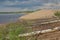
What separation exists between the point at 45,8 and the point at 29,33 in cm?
859

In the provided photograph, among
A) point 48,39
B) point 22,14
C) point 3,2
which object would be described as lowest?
point 22,14

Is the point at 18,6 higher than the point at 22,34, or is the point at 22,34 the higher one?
the point at 22,34

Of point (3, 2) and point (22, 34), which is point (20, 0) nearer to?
point (3, 2)

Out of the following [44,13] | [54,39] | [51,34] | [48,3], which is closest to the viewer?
[54,39]

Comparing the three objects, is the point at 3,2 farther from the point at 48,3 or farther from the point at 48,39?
the point at 48,39

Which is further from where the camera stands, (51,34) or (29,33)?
(51,34)

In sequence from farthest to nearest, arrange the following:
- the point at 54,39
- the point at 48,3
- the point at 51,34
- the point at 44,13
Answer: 1. the point at 44,13
2. the point at 48,3
3. the point at 51,34
4. the point at 54,39

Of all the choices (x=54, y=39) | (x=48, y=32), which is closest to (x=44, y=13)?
(x=48, y=32)

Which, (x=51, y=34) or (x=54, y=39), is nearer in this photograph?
(x=54, y=39)

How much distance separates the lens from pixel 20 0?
1456cm

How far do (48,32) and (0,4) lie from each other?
7.70 meters

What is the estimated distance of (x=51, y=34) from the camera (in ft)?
23.7

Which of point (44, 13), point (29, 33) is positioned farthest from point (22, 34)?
point (44, 13)

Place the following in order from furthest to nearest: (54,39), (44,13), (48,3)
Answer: (44,13), (48,3), (54,39)
